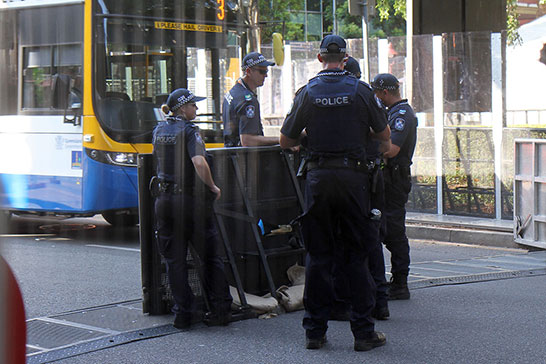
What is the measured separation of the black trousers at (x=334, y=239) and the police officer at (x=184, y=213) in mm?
924

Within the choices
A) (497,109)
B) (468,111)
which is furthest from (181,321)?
(468,111)

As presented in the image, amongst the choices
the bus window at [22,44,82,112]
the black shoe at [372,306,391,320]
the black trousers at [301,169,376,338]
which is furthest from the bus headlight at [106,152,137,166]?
the black trousers at [301,169,376,338]

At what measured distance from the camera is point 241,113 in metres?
7.32

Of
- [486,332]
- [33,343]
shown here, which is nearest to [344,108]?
[486,332]

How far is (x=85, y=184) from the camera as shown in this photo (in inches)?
416

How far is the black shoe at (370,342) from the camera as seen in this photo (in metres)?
5.55

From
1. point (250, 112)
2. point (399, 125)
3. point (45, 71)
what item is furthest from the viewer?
point (45, 71)

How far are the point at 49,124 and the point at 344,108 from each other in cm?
626

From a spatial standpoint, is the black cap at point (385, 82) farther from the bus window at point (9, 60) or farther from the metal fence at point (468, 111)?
the bus window at point (9, 60)

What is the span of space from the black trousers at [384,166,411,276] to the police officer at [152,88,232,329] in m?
1.54

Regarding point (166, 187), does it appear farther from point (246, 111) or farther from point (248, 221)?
point (246, 111)

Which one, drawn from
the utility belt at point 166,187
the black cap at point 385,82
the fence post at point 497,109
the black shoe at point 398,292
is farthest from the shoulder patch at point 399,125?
the fence post at point 497,109

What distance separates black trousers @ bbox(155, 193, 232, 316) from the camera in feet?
20.6

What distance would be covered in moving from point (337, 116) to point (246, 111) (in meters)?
1.86
